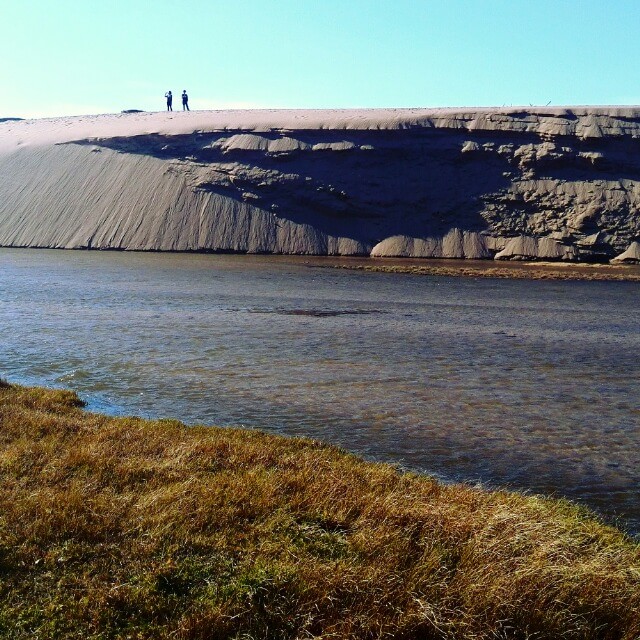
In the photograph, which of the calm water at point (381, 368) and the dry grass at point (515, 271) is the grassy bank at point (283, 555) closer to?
the calm water at point (381, 368)

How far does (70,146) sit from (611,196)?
169ft

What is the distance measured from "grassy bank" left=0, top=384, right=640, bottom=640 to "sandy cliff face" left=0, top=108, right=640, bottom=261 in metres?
51.2

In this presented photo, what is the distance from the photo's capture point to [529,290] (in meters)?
37.8

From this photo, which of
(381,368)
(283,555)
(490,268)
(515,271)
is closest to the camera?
(283,555)

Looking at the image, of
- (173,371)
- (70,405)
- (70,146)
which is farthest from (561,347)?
(70,146)

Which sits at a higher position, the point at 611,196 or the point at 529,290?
the point at 611,196

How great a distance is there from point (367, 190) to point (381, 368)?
155 ft

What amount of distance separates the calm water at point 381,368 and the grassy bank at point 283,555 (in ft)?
8.45

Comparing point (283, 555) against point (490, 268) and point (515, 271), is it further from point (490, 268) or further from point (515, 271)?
point (490, 268)

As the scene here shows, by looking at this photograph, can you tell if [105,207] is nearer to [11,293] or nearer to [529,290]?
[11,293]

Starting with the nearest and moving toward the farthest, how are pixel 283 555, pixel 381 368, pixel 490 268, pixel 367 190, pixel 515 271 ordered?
pixel 283 555, pixel 381 368, pixel 515 271, pixel 490 268, pixel 367 190

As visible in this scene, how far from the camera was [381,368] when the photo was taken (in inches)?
671

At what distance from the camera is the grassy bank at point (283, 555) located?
5191mm

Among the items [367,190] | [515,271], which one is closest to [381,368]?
[515,271]
